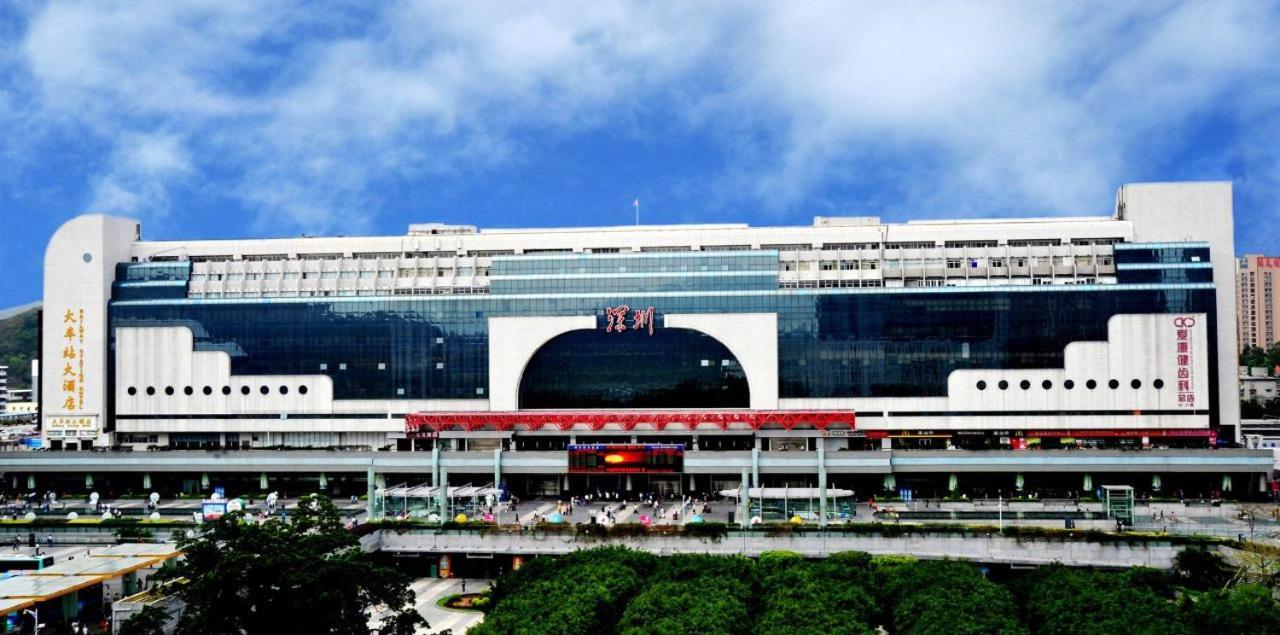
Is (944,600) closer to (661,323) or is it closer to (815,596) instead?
(815,596)

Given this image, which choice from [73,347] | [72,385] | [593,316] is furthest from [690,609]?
[73,347]

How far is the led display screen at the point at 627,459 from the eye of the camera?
8419cm

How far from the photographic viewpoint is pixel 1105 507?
225 ft

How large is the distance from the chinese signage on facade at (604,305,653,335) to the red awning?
283 inches

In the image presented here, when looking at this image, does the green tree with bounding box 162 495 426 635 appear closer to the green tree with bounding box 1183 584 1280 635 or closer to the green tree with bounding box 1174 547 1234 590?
the green tree with bounding box 1183 584 1280 635

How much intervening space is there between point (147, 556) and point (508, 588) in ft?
57.4

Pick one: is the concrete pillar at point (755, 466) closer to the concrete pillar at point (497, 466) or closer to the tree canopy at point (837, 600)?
the concrete pillar at point (497, 466)

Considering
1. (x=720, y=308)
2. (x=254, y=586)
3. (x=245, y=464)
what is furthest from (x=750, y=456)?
(x=254, y=586)

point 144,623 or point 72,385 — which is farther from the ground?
point 72,385

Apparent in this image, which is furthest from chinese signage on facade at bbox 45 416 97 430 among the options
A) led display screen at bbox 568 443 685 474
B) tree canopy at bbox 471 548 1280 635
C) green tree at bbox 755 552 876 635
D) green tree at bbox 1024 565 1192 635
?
green tree at bbox 1024 565 1192 635

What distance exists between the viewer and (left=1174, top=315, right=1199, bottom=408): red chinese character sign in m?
88.5

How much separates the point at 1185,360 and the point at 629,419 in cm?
4425

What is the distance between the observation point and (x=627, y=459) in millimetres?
84438

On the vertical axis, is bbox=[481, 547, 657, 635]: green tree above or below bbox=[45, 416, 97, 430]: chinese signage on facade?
below
